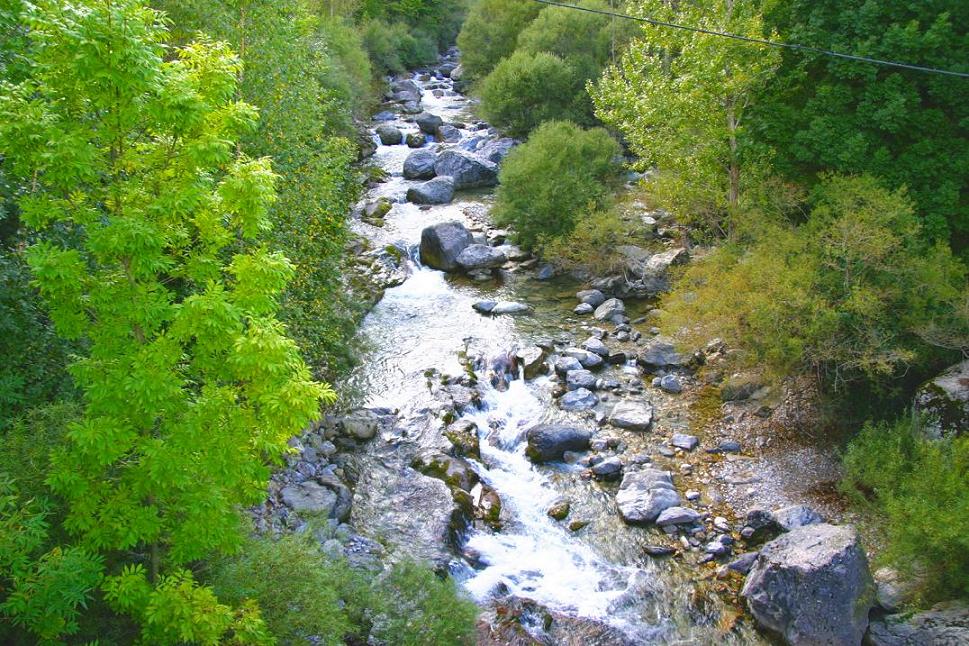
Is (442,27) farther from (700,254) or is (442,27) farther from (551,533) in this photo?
(551,533)

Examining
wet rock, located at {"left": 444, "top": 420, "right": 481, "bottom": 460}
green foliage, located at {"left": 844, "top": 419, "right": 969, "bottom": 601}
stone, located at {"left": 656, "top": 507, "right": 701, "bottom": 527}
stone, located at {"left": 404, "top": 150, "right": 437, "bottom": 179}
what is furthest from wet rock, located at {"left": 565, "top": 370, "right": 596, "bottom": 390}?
stone, located at {"left": 404, "top": 150, "right": 437, "bottom": 179}

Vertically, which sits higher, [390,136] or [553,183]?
[553,183]

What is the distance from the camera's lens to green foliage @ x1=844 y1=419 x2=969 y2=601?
939 cm

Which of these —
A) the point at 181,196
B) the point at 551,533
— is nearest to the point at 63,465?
the point at 181,196

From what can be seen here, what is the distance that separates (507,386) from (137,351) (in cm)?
1113

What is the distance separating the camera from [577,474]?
1397cm

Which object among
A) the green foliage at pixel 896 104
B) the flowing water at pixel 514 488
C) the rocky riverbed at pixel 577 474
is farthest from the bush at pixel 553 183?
the green foliage at pixel 896 104

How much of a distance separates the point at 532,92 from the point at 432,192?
8.56m

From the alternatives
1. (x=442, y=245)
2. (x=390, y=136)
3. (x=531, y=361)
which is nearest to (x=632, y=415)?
(x=531, y=361)

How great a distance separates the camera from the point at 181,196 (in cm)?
636

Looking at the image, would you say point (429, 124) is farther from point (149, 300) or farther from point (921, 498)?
point (149, 300)

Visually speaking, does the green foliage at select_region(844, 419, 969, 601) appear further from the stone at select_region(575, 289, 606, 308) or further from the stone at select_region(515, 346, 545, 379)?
the stone at select_region(575, 289, 606, 308)

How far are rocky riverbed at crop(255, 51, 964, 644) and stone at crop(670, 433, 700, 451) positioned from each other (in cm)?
4

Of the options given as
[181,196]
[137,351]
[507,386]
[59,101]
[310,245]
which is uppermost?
[59,101]
